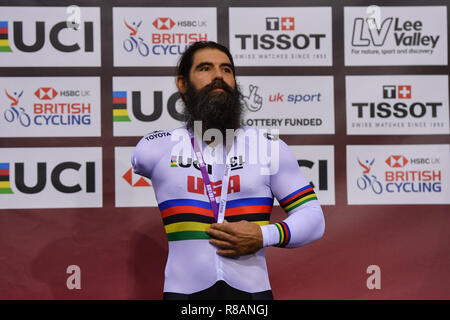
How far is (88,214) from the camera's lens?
2533 mm

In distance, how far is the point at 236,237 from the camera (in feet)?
4.91

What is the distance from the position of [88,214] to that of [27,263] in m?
0.45

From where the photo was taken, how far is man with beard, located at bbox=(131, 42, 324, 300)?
1544 mm

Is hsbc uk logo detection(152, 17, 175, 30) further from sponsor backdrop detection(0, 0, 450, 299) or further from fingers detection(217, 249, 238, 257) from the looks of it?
fingers detection(217, 249, 238, 257)

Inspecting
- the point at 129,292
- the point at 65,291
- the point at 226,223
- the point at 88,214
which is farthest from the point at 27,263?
the point at 226,223

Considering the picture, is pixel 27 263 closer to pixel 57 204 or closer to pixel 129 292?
pixel 57 204

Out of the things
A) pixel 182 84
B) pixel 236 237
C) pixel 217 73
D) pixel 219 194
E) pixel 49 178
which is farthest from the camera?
pixel 49 178

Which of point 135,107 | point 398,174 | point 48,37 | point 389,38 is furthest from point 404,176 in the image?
point 48,37

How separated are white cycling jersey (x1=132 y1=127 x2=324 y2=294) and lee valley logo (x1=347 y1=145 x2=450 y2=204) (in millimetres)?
990

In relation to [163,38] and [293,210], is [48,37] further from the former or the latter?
[293,210]

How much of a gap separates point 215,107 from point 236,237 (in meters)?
0.52

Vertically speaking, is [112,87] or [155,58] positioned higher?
[155,58]

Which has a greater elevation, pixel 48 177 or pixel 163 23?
pixel 163 23

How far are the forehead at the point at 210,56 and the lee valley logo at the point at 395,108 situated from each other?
109 cm
